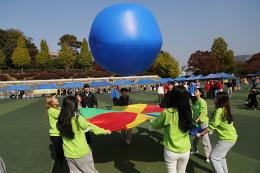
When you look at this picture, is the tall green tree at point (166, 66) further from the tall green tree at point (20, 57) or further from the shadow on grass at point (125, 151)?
the shadow on grass at point (125, 151)

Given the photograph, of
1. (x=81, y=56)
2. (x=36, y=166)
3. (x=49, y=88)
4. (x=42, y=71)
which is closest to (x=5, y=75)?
(x=42, y=71)

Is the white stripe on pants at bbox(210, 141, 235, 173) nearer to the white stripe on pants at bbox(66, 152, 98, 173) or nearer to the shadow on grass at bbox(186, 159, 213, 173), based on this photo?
the shadow on grass at bbox(186, 159, 213, 173)

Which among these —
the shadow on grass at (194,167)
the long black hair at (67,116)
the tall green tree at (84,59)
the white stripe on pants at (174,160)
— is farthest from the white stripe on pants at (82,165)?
the tall green tree at (84,59)

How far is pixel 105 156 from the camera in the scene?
770cm

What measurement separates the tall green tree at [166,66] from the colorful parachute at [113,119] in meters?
66.4

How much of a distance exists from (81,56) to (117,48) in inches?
2555

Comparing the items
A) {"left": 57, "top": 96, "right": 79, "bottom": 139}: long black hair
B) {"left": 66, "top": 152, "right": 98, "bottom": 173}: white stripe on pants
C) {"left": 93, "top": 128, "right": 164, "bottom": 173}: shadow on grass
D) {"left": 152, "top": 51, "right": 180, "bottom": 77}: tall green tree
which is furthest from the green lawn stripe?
{"left": 152, "top": 51, "right": 180, "bottom": 77}: tall green tree

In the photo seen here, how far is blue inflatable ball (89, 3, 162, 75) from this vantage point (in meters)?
6.54

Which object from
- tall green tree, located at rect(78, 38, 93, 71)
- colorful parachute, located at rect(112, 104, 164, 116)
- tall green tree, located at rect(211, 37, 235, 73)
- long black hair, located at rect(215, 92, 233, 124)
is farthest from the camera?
tall green tree, located at rect(211, 37, 235, 73)

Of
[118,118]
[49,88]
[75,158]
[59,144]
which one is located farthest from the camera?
[49,88]

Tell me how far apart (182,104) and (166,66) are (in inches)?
2767

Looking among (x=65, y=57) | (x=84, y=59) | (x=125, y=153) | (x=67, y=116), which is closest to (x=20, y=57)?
(x=65, y=57)

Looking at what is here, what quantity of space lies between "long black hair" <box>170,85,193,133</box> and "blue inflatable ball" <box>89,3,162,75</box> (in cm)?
256

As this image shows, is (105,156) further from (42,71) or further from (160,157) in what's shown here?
(42,71)
